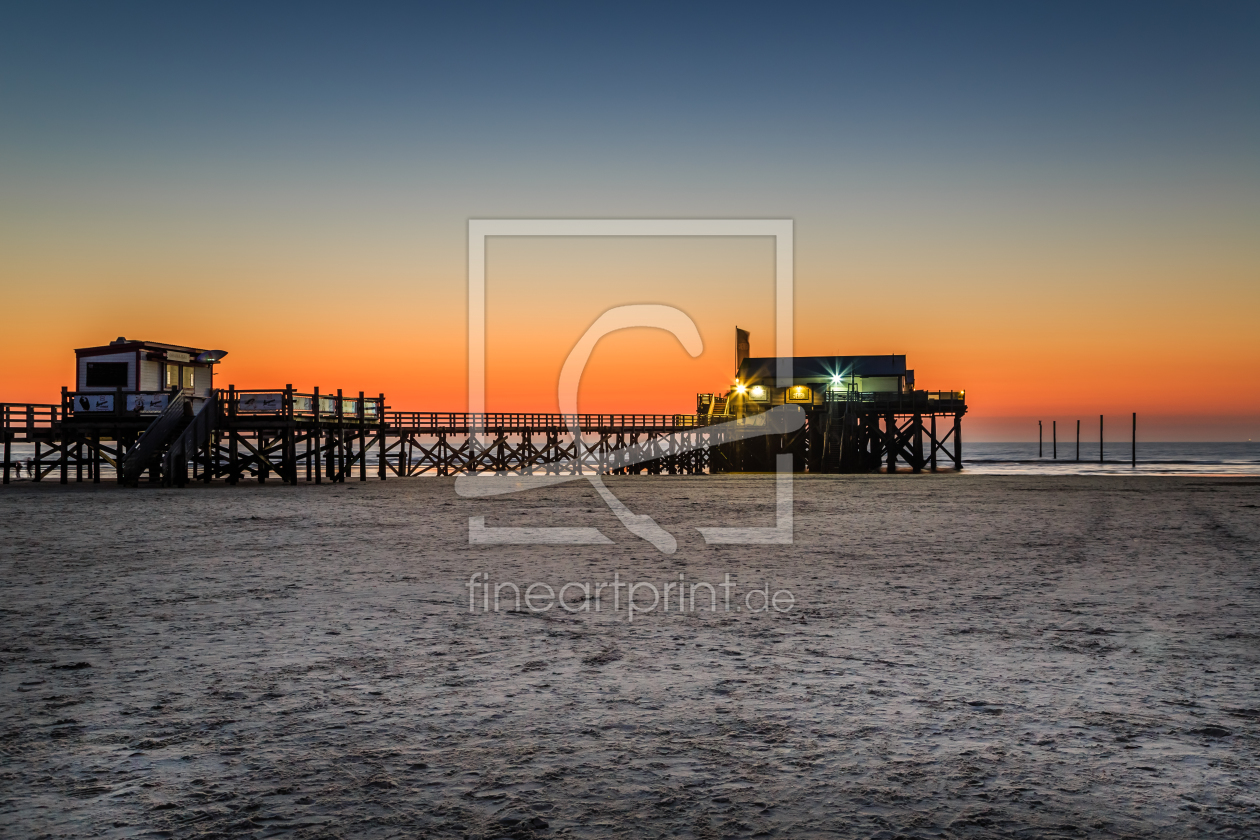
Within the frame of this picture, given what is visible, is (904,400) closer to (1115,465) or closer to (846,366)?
(846,366)

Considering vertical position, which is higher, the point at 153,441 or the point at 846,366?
the point at 846,366

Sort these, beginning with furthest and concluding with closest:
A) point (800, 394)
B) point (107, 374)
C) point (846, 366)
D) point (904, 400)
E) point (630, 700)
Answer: point (846, 366) → point (800, 394) → point (904, 400) → point (107, 374) → point (630, 700)

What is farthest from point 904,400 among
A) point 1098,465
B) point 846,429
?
point 1098,465

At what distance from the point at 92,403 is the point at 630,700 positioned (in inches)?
1328

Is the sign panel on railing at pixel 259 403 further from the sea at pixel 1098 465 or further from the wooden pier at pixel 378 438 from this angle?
the sea at pixel 1098 465

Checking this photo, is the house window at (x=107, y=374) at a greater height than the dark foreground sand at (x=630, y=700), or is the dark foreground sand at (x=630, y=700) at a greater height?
the house window at (x=107, y=374)

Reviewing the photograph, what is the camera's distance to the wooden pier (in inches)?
1224

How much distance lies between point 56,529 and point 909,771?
16.8 metres

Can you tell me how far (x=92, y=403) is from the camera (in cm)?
3209

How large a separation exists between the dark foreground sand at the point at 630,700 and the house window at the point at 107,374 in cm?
2266

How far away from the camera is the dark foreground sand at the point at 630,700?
152 inches
